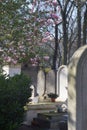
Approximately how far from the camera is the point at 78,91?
6105mm

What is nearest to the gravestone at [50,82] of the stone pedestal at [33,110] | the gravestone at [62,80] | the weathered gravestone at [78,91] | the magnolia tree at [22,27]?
the gravestone at [62,80]

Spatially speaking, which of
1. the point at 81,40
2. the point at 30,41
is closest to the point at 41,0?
the point at 30,41

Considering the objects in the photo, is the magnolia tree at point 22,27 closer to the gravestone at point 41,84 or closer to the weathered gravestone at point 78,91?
the weathered gravestone at point 78,91

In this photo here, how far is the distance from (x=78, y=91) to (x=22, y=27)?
13.0 ft

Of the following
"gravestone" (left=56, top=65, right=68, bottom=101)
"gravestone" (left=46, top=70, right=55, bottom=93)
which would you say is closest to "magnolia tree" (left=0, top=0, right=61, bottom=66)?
"gravestone" (left=56, top=65, right=68, bottom=101)

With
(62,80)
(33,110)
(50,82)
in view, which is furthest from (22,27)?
(50,82)

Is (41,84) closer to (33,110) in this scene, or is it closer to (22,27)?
(33,110)

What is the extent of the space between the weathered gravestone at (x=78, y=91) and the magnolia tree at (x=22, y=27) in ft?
11.8

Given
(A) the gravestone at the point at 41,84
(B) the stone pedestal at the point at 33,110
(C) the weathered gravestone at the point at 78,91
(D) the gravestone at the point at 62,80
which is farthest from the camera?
(A) the gravestone at the point at 41,84

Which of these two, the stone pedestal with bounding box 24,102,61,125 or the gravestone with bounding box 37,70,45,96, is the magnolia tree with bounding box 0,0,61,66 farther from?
the gravestone with bounding box 37,70,45,96

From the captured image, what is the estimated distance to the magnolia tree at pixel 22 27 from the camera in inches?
366

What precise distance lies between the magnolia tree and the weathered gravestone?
11.8 feet

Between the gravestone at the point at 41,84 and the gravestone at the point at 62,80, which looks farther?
the gravestone at the point at 41,84

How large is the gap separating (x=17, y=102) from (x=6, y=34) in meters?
2.78
